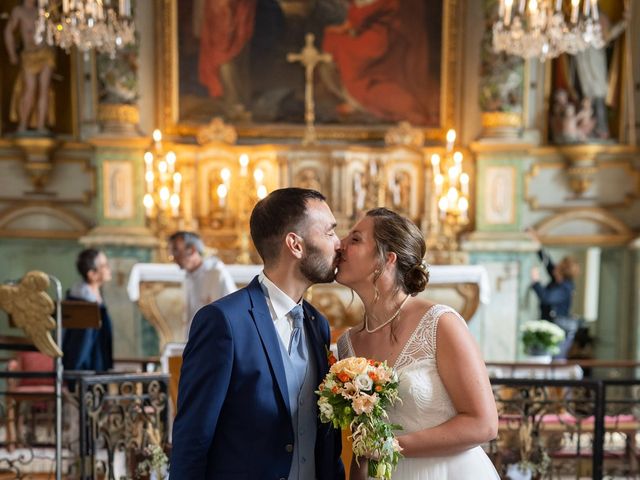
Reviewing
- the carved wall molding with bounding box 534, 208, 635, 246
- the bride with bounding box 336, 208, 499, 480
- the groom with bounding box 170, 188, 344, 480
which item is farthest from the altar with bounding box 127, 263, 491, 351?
the groom with bounding box 170, 188, 344, 480

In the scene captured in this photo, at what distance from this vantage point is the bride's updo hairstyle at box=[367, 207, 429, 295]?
291 centimetres

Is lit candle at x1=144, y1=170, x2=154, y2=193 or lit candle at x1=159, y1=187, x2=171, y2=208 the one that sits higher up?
lit candle at x1=144, y1=170, x2=154, y2=193

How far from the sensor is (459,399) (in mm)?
2803

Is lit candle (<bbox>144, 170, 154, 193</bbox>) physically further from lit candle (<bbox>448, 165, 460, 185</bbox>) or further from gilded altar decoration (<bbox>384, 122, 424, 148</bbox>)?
lit candle (<bbox>448, 165, 460, 185</bbox>)

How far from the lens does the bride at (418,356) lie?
9.19 ft

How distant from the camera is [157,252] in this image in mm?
9422

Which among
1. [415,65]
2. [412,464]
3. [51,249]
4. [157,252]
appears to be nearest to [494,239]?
[415,65]

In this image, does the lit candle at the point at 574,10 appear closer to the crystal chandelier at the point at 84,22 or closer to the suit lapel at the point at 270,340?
the crystal chandelier at the point at 84,22

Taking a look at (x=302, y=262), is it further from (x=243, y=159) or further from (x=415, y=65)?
(x=415, y=65)

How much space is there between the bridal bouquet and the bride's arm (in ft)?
0.50

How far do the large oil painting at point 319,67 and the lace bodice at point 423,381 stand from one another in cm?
718

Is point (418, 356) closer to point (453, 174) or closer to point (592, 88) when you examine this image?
point (453, 174)

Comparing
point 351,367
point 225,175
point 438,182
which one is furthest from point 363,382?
point 225,175

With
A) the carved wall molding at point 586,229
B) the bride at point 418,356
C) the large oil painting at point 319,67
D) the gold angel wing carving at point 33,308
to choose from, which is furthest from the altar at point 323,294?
the bride at point 418,356
